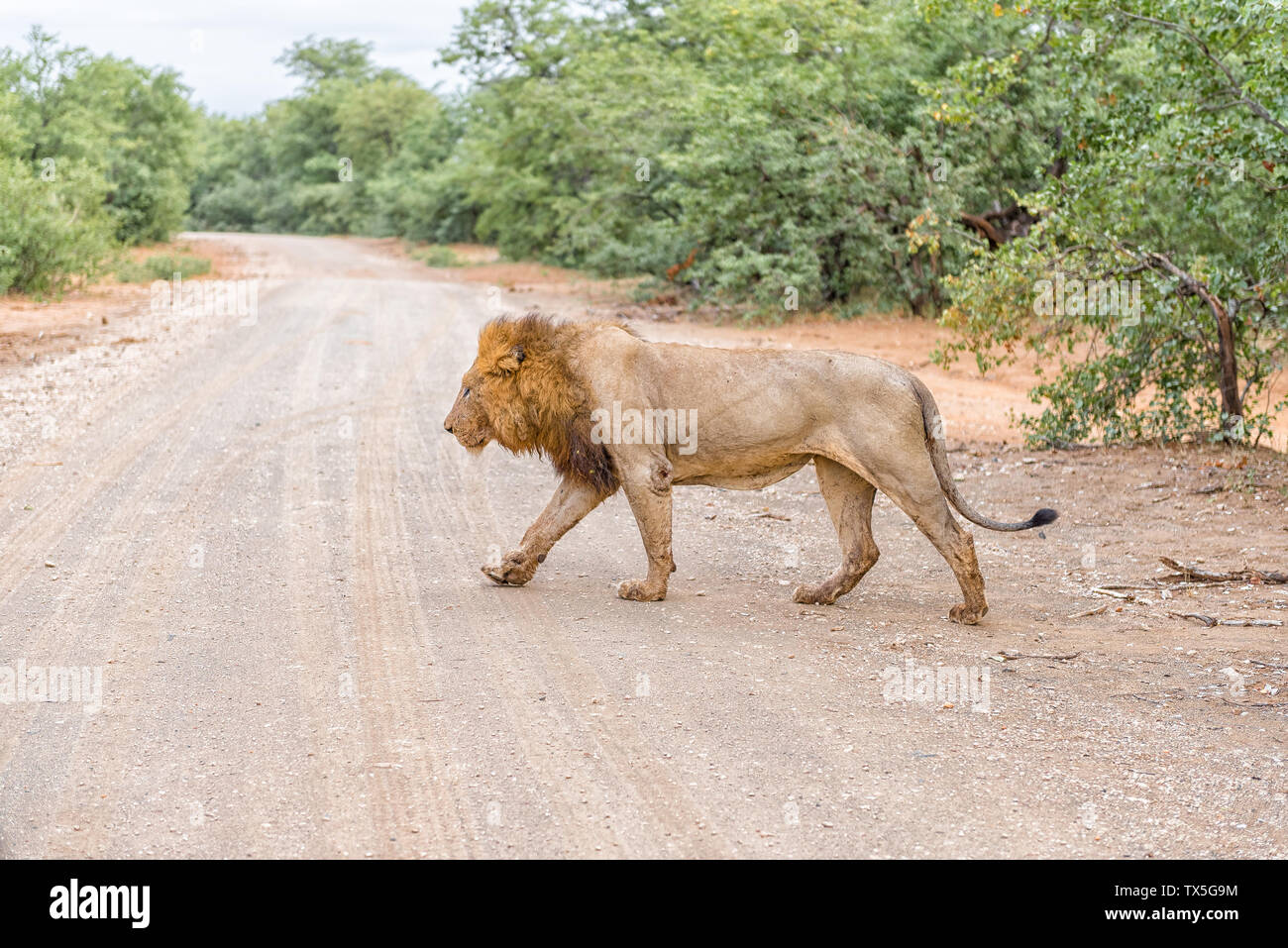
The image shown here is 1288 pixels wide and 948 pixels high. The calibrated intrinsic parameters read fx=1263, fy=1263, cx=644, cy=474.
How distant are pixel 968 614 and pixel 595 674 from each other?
6.89 feet

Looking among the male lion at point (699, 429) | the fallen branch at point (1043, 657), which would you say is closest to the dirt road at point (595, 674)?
the fallen branch at point (1043, 657)

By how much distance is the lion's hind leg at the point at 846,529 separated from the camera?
701 centimetres

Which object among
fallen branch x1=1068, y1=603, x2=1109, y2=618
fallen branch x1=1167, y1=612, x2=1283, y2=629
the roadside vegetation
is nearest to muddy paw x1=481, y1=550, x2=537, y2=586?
fallen branch x1=1068, y1=603, x2=1109, y2=618

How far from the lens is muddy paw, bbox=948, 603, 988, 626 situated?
21.6ft

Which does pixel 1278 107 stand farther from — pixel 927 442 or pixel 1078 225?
pixel 927 442

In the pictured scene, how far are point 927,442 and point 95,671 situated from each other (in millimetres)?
4269

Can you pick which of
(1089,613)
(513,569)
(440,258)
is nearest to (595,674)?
(513,569)

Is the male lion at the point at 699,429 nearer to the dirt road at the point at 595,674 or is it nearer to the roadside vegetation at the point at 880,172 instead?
the dirt road at the point at 595,674

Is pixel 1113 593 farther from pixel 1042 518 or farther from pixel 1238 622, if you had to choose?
pixel 1042 518

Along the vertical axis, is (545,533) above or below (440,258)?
below

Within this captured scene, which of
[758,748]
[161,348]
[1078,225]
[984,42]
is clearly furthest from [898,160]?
[758,748]

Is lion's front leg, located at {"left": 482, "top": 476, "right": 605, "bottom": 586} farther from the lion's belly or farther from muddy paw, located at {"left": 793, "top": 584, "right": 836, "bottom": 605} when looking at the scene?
muddy paw, located at {"left": 793, "top": 584, "right": 836, "bottom": 605}

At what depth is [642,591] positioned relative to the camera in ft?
22.8

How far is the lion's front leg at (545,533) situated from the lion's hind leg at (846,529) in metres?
1.28
